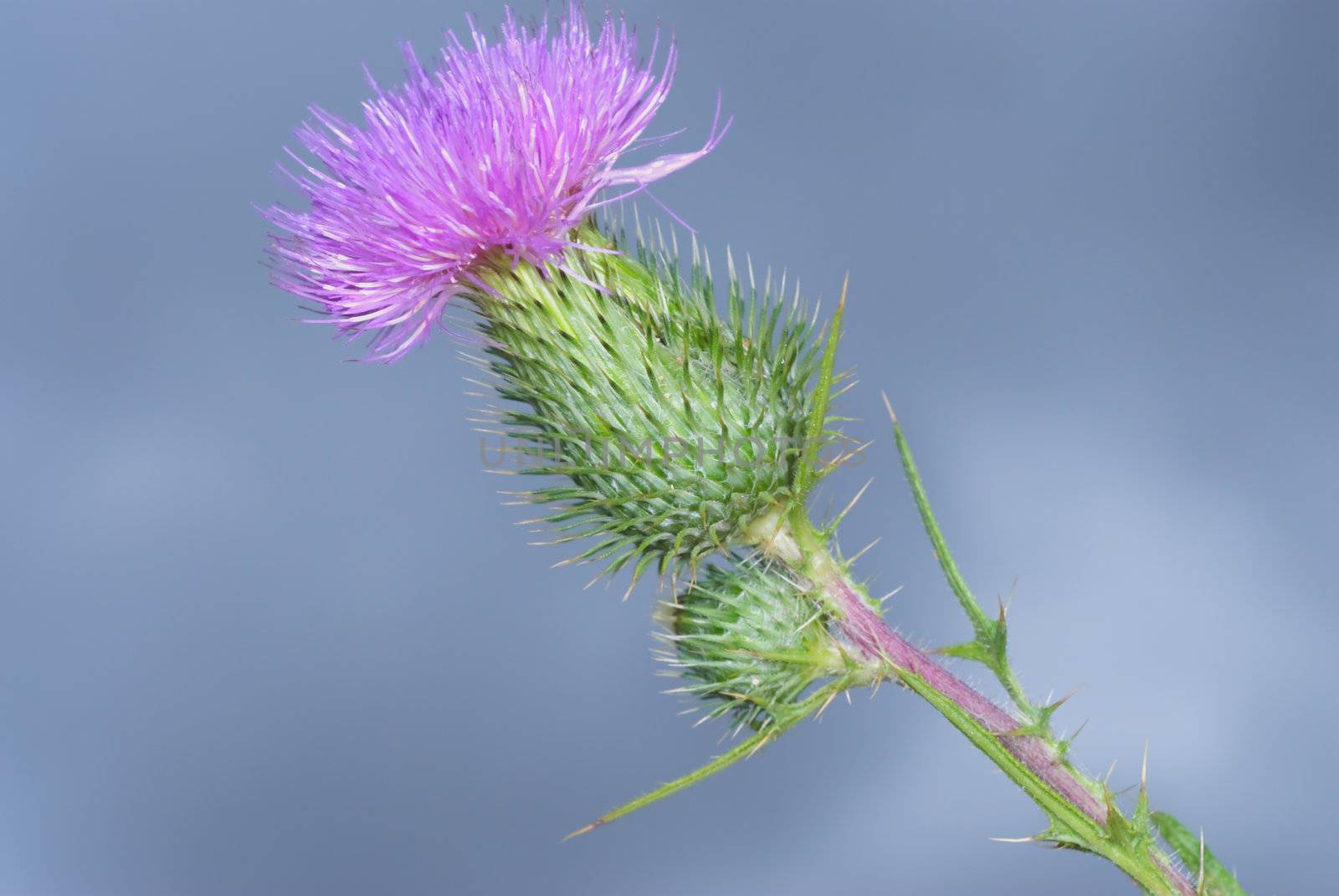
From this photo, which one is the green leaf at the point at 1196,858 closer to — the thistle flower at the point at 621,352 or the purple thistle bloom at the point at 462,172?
the thistle flower at the point at 621,352

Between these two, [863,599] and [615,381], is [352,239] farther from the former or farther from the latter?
[863,599]

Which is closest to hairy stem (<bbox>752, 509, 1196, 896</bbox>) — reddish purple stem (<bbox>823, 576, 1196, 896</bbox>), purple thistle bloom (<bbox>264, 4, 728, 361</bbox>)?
reddish purple stem (<bbox>823, 576, 1196, 896</bbox>)

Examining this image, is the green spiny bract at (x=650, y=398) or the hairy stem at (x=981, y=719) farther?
the green spiny bract at (x=650, y=398)

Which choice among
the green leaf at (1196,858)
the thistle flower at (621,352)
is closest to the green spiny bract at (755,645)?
the thistle flower at (621,352)

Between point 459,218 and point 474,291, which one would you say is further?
point 474,291

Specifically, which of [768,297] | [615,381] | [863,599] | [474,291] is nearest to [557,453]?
[615,381]

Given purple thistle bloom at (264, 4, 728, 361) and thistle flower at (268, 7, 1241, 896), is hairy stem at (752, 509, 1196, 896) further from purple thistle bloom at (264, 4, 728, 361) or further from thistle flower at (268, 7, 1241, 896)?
purple thistle bloom at (264, 4, 728, 361)

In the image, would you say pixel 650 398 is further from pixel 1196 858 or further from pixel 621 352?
pixel 1196 858
